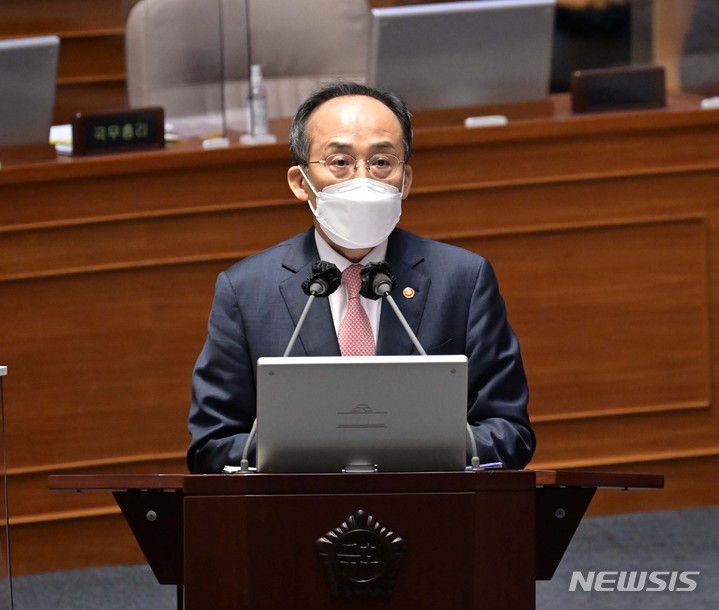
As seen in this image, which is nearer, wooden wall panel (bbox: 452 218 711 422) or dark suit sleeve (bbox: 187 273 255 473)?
dark suit sleeve (bbox: 187 273 255 473)

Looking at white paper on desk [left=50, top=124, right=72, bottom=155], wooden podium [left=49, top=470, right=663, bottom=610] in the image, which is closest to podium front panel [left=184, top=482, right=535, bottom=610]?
wooden podium [left=49, top=470, right=663, bottom=610]

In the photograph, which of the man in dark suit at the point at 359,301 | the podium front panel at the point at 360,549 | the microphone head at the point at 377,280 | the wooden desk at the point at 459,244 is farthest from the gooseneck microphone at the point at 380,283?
the wooden desk at the point at 459,244

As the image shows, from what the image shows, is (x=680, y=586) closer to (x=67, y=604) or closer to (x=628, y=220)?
(x=628, y=220)

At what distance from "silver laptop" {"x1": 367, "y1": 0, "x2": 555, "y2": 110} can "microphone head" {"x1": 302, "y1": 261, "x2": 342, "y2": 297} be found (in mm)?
1789

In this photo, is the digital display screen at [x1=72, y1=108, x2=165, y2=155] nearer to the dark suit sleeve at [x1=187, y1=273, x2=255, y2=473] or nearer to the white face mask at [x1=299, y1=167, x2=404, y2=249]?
the dark suit sleeve at [x1=187, y1=273, x2=255, y2=473]

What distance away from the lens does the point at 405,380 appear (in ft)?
6.25

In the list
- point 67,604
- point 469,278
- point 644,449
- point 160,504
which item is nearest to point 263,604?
point 160,504

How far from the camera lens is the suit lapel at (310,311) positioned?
2.32 meters

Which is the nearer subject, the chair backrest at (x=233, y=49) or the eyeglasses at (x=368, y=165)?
the eyeglasses at (x=368, y=165)

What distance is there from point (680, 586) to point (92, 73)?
7.48 ft

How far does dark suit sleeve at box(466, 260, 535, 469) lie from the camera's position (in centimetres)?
228

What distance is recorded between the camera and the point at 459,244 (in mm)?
3826

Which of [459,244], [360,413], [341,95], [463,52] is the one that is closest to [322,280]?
[360,413]

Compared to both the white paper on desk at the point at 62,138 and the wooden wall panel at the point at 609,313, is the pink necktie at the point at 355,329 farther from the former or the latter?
the white paper on desk at the point at 62,138
